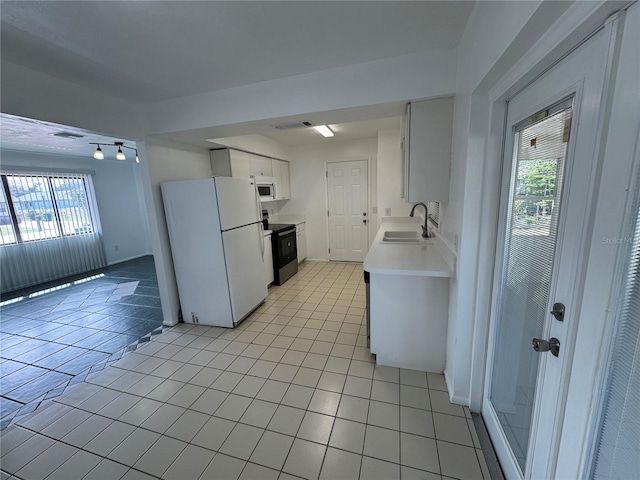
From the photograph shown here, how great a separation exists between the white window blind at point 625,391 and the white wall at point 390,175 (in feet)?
11.6

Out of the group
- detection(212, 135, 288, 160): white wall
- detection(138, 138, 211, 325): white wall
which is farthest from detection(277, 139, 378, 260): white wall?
detection(138, 138, 211, 325): white wall

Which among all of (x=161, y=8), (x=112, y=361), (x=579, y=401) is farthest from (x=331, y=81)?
(x=112, y=361)

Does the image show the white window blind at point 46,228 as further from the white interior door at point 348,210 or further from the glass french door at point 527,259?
the glass french door at point 527,259

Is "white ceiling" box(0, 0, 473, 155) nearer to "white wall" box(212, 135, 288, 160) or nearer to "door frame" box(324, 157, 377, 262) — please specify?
"white wall" box(212, 135, 288, 160)

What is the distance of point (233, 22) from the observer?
1493mm

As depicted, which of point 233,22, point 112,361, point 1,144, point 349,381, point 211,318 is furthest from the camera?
point 1,144

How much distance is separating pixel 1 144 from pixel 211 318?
4404mm

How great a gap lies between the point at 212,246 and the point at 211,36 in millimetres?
1912

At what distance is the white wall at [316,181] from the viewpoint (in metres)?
5.00

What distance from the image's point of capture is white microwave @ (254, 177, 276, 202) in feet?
14.0

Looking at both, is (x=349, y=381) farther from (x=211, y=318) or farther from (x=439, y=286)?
(x=211, y=318)

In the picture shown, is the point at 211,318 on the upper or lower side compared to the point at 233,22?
lower

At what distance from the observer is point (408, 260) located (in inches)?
80.9

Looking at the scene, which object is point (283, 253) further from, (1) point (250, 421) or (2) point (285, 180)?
(1) point (250, 421)
